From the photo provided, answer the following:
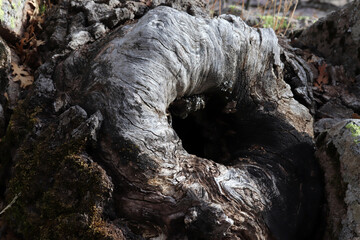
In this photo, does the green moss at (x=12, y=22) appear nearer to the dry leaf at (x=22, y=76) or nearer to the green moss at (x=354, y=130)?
the dry leaf at (x=22, y=76)

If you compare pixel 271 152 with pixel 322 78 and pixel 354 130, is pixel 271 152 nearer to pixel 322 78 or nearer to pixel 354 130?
pixel 354 130

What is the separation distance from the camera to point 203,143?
4125 millimetres

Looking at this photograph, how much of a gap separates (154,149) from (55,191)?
0.85m

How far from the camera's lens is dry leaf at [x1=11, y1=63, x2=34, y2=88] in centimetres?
339

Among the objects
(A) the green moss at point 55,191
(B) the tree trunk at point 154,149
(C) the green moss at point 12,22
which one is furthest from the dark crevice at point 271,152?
(C) the green moss at point 12,22

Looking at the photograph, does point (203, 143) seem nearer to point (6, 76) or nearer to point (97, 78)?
point (97, 78)

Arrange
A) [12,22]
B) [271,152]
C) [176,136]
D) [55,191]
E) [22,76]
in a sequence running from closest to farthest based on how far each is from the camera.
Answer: [55,191], [176,136], [271,152], [22,76], [12,22]

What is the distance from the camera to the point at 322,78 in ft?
15.7

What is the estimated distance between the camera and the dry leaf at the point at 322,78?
4.75 meters

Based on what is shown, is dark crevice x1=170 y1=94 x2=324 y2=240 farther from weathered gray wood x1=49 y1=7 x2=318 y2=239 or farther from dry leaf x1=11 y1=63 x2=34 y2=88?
dry leaf x1=11 y1=63 x2=34 y2=88

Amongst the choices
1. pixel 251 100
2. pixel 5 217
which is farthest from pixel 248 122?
pixel 5 217

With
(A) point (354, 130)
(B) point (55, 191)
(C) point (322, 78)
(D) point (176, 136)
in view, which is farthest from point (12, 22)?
(C) point (322, 78)

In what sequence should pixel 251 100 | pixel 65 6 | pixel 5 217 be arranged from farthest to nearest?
pixel 65 6, pixel 251 100, pixel 5 217

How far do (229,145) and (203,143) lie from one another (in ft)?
1.18
